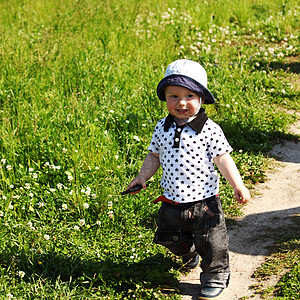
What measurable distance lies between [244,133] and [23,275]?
328 cm

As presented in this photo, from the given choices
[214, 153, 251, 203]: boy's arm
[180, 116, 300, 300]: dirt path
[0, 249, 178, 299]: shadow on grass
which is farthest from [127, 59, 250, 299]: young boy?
[0, 249, 178, 299]: shadow on grass

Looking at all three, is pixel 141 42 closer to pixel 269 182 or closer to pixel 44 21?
pixel 44 21

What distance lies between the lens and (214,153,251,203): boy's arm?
3064 mm

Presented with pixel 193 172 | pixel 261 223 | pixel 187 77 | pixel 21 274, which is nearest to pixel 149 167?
pixel 193 172

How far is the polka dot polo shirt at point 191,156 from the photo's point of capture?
319 centimetres

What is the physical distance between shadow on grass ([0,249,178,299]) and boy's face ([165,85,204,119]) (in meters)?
1.30

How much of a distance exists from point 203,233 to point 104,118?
2649 millimetres

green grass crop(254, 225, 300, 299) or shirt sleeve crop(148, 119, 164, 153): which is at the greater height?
shirt sleeve crop(148, 119, 164, 153)

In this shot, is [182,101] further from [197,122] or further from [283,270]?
[283,270]

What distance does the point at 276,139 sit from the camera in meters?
5.78

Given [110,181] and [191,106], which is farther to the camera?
[110,181]

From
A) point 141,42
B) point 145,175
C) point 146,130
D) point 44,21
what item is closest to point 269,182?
point 146,130

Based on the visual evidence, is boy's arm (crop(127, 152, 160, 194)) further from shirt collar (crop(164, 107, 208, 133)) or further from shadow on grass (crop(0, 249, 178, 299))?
shadow on grass (crop(0, 249, 178, 299))

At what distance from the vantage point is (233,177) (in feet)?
10.3
